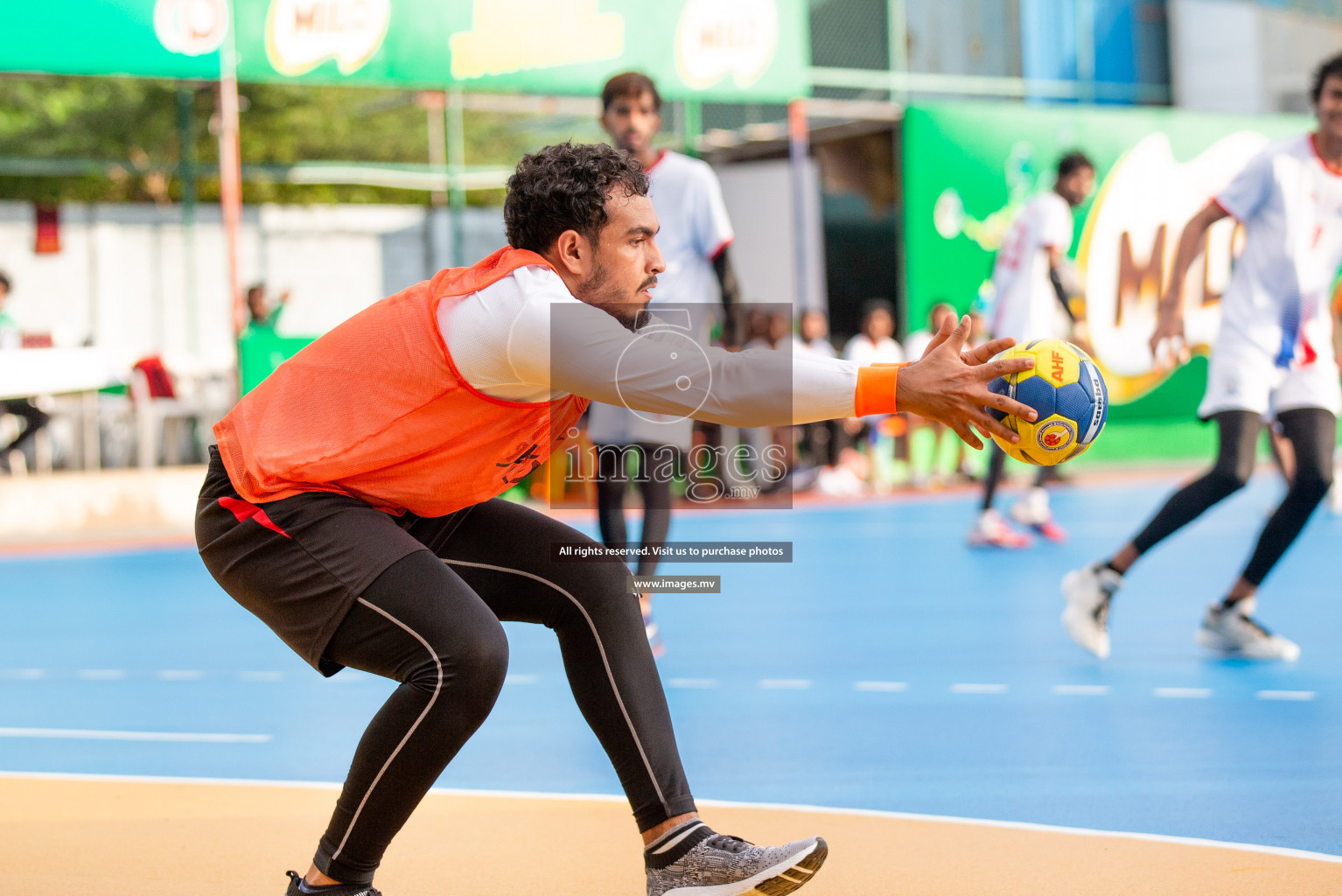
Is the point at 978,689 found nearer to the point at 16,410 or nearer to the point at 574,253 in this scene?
the point at 574,253

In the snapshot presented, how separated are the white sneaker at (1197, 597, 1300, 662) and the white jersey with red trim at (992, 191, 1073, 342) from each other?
3.46 meters

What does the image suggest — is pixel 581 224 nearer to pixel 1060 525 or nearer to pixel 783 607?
pixel 783 607

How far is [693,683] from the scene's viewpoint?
5.04m

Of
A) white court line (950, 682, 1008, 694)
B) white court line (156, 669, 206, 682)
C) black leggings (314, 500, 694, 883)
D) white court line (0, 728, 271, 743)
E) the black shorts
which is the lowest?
white court line (0, 728, 271, 743)

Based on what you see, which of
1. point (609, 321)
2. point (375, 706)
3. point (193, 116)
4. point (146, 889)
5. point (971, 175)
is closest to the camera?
point (609, 321)

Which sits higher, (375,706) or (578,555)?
(578,555)

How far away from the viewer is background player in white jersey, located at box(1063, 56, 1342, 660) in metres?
5.01

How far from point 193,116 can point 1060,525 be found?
1358 cm

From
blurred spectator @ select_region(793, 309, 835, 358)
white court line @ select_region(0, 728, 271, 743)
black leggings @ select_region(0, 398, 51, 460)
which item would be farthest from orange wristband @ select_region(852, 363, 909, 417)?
blurred spectator @ select_region(793, 309, 835, 358)

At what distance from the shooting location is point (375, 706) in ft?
15.8

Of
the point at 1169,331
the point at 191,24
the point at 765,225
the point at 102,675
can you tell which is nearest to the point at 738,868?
the point at 1169,331

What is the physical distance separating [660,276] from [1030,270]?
3949 mm

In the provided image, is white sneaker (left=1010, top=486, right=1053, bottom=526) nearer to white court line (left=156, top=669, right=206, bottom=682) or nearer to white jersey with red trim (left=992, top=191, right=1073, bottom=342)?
white jersey with red trim (left=992, top=191, right=1073, bottom=342)

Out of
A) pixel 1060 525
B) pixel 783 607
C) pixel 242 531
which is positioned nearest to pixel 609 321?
pixel 242 531
